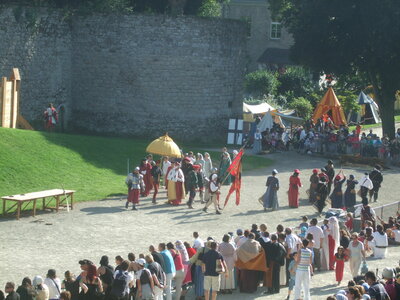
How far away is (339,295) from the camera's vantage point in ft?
51.4

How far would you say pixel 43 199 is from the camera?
26.7m

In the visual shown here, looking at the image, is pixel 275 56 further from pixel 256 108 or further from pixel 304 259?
pixel 304 259

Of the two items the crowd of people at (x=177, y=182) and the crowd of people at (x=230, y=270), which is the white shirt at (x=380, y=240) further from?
the crowd of people at (x=177, y=182)

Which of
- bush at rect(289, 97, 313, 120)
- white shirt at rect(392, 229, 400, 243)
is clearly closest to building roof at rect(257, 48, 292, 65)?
bush at rect(289, 97, 313, 120)

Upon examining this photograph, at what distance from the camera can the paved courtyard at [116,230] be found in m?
21.5

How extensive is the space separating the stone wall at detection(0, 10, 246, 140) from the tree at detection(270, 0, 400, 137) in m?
3.13

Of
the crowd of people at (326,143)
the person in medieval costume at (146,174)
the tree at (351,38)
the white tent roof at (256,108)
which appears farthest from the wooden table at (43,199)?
the white tent roof at (256,108)

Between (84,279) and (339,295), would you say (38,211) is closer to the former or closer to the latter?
(84,279)

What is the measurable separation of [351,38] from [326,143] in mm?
4614

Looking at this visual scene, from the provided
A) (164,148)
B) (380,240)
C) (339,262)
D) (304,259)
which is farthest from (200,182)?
(304,259)

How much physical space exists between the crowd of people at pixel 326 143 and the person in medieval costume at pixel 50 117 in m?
8.02

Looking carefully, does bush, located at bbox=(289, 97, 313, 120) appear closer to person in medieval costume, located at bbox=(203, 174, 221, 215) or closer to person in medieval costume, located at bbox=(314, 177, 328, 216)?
person in medieval costume, located at bbox=(314, 177, 328, 216)

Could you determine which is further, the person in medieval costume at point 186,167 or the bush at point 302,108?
the bush at point 302,108

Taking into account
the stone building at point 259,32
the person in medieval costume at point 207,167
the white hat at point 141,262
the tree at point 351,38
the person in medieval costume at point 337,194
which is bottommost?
the white hat at point 141,262
